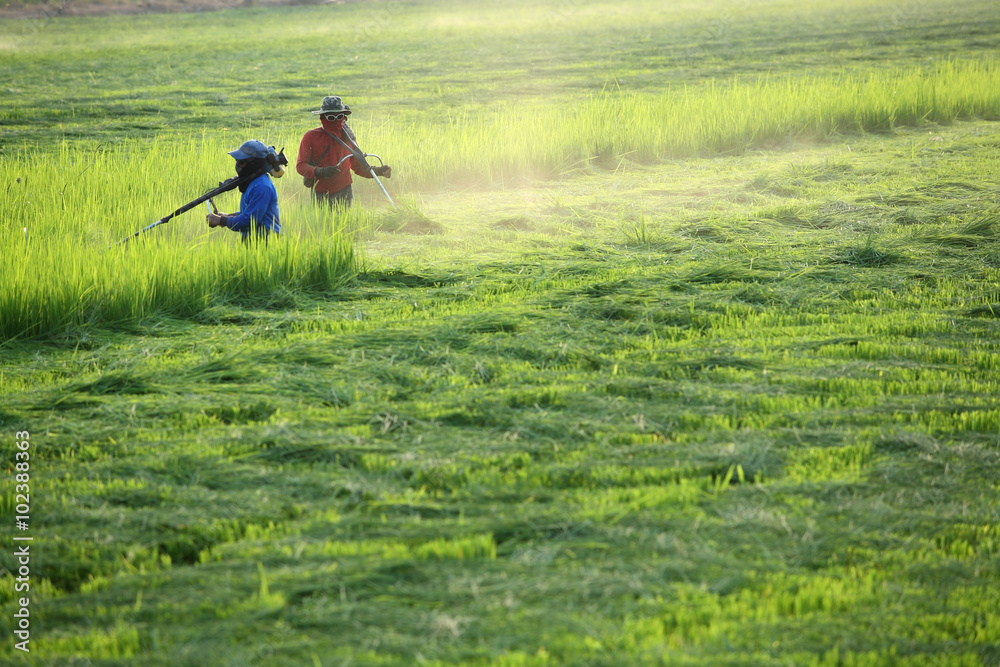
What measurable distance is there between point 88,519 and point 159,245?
11.3 ft

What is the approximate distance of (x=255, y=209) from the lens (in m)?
6.68

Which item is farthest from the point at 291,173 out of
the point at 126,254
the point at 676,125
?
the point at 676,125

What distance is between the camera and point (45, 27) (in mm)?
39344

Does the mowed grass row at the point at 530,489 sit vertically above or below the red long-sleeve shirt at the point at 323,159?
below

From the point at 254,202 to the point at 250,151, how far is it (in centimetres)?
41

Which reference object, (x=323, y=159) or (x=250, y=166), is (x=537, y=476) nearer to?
(x=250, y=166)

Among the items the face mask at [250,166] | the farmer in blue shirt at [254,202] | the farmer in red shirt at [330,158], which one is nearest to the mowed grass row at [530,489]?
the farmer in blue shirt at [254,202]

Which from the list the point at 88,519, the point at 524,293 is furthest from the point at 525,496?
the point at 524,293

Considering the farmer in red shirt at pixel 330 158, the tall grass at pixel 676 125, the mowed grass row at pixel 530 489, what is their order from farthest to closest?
the tall grass at pixel 676 125
the farmer in red shirt at pixel 330 158
the mowed grass row at pixel 530 489

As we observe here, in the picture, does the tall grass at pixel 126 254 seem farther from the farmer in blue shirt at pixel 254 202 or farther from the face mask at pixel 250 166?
the face mask at pixel 250 166

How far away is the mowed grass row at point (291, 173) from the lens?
5.68 meters

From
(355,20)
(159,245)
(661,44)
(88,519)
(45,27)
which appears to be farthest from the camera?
(355,20)

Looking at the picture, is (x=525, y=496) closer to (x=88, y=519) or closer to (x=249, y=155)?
(x=88, y=519)

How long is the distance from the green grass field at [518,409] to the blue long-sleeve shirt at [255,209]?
0.30 meters
